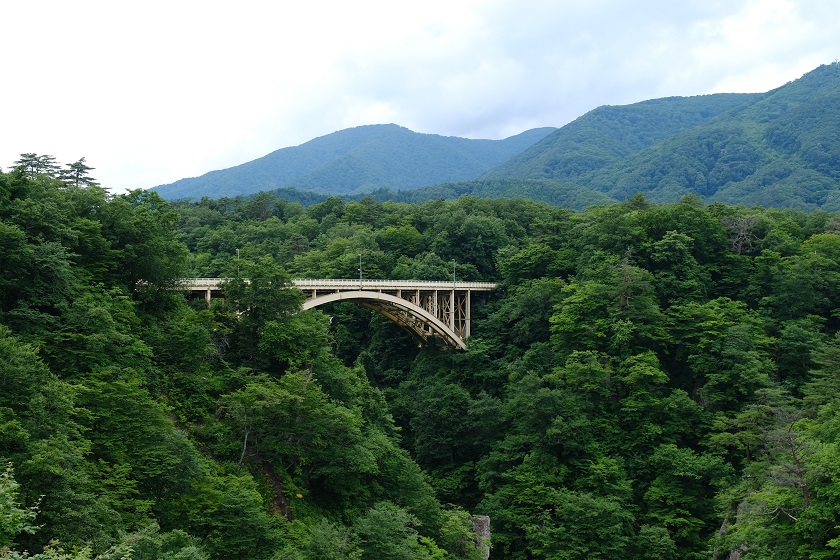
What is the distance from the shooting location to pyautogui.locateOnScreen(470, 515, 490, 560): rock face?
87.0ft

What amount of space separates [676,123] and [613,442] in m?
183

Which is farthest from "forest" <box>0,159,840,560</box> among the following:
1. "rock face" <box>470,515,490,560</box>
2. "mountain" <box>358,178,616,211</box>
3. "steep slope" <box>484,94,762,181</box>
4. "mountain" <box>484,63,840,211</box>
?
"steep slope" <box>484,94,762,181</box>

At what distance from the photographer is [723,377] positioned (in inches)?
1220

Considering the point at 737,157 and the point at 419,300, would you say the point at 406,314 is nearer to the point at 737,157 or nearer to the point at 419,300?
the point at 419,300

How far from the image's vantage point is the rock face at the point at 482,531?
2650 cm

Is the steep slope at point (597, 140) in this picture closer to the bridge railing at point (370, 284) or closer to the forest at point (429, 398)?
the forest at point (429, 398)

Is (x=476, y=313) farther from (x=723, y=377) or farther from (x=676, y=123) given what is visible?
(x=676, y=123)

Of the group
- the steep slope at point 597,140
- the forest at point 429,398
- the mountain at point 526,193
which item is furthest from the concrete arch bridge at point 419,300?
the steep slope at point 597,140

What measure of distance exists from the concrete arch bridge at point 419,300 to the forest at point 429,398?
1.13 metres

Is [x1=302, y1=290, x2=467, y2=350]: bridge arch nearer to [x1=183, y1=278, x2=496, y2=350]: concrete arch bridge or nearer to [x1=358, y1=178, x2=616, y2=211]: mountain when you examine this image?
[x1=183, y1=278, x2=496, y2=350]: concrete arch bridge

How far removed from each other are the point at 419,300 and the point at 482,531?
1547 cm

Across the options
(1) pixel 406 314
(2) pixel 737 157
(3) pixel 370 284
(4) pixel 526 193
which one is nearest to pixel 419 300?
(1) pixel 406 314

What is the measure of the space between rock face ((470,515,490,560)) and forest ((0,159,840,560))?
0.75m

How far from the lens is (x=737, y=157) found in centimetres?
12781
